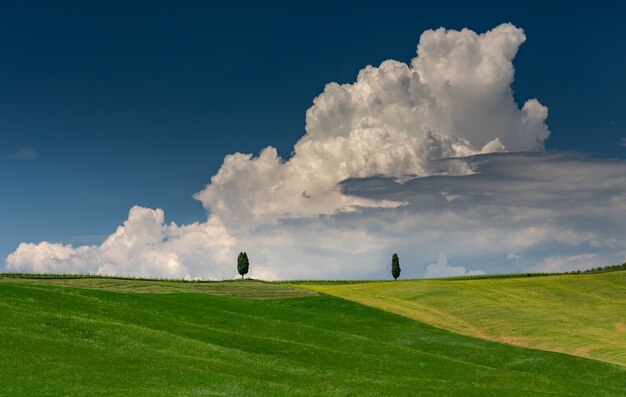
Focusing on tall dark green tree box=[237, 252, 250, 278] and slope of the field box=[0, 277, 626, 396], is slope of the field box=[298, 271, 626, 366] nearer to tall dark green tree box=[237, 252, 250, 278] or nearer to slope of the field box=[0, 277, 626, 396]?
slope of the field box=[0, 277, 626, 396]

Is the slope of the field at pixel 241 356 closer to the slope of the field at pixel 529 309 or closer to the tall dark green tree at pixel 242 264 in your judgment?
the slope of the field at pixel 529 309

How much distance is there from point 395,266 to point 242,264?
36017 mm

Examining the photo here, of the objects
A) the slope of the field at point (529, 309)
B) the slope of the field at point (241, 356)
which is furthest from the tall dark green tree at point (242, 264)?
the slope of the field at point (241, 356)

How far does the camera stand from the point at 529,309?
91.3 m

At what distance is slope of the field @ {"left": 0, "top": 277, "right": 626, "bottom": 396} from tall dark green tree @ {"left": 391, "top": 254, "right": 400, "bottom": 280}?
76.2m

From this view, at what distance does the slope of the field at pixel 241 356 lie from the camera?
3756cm

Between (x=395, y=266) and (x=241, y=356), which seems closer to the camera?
(x=241, y=356)

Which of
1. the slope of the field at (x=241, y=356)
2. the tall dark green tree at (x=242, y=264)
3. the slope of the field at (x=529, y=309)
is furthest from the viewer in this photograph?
the tall dark green tree at (x=242, y=264)

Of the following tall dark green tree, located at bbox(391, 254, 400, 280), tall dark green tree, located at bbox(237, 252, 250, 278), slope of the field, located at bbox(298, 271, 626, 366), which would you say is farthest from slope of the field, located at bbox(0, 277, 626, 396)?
tall dark green tree, located at bbox(391, 254, 400, 280)

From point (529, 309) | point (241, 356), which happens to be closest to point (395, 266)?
point (529, 309)

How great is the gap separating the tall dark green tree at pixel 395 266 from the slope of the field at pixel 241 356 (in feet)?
250

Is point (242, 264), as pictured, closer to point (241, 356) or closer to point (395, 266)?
point (395, 266)

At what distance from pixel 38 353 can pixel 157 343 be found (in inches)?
415

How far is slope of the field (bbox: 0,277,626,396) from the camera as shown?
37562 millimetres
